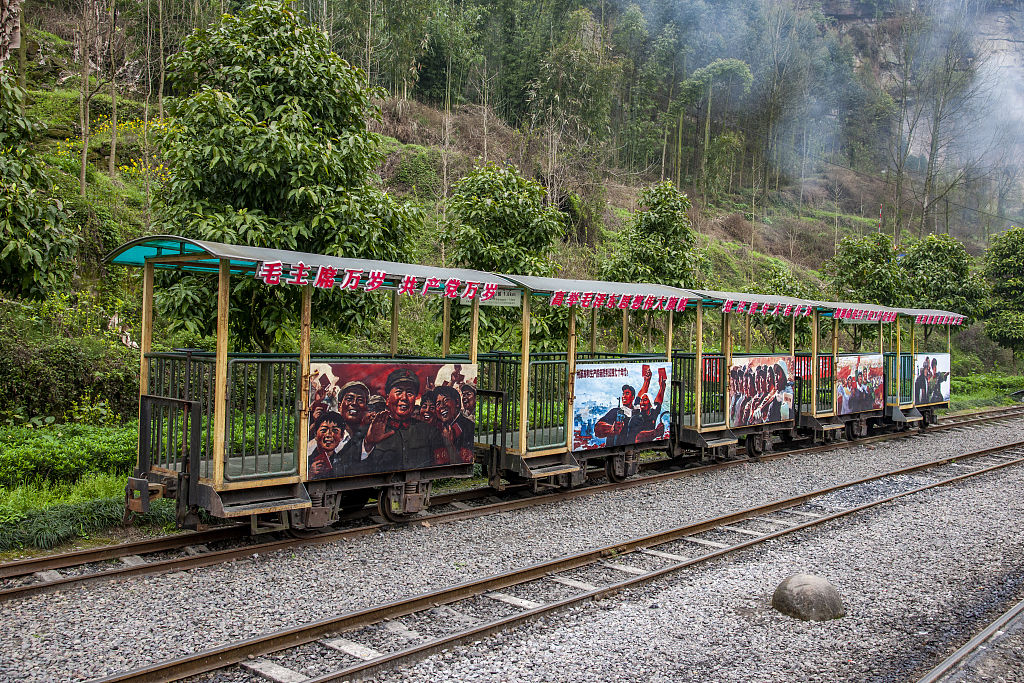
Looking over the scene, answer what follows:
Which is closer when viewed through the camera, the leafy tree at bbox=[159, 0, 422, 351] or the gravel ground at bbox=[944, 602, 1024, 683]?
the gravel ground at bbox=[944, 602, 1024, 683]

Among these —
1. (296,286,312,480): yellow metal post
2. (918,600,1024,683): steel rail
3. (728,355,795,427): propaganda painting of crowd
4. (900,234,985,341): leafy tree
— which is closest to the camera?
(918,600,1024,683): steel rail

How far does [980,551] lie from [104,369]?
12.1 metres

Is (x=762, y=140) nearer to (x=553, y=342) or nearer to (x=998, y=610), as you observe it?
(x=553, y=342)

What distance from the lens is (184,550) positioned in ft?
23.3

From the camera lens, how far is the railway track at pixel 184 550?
614cm

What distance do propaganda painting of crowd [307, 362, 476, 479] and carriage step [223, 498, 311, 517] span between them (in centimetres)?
33

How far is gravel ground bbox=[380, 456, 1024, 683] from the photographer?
497 centimetres

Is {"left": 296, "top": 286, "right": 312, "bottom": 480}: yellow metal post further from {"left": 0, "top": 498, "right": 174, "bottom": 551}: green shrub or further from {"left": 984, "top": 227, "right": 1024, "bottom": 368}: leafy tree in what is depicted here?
{"left": 984, "top": 227, "right": 1024, "bottom": 368}: leafy tree

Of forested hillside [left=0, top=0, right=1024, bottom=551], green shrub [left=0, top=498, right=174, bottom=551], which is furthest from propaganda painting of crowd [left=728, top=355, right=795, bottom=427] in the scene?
green shrub [left=0, top=498, right=174, bottom=551]

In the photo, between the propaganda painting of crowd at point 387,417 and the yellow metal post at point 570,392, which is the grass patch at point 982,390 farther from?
the propaganda painting of crowd at point 387,417

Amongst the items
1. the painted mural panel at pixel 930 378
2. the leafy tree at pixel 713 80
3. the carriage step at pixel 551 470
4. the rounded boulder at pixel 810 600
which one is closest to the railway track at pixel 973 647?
the rounded boulder at pixel 810 600

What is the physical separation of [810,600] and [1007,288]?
25915 millimetres

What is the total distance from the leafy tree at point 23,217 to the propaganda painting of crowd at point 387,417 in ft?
8.52

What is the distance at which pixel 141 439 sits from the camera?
7.43 m
